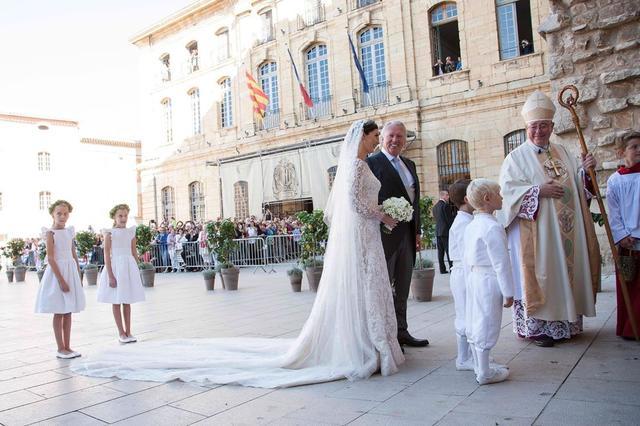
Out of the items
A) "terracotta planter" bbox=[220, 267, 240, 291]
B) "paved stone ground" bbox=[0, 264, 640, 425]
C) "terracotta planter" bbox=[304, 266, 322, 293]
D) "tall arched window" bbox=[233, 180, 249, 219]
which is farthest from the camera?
"tall arched window" bbox=[233, 180, 249, 219]

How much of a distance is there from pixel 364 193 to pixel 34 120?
41.3 m

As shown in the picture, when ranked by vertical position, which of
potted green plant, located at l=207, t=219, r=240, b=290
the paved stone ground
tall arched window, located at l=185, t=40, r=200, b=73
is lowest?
the paved stone ground

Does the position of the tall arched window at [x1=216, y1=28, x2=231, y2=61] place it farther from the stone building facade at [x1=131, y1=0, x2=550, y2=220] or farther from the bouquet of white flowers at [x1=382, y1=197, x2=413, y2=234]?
the bouquet of white flowers at [x1=382, y1=197, x2=413, y2=234]

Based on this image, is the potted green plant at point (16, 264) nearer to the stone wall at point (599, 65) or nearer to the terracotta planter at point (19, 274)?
the terracotta planter at point (19, 274)

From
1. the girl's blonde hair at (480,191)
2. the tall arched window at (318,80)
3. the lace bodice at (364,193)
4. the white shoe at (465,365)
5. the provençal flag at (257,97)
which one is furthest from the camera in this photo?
the tall arched window at (318,80)

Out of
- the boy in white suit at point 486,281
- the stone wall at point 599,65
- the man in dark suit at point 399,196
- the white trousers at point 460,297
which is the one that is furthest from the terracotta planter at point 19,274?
the boy in white suit at point 486,281

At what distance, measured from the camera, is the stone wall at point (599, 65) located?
6.60 metres

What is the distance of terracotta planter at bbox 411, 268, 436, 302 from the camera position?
25.1 feet

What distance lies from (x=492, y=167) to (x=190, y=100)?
55.0 ft

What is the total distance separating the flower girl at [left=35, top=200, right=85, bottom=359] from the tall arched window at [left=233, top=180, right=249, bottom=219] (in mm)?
18811

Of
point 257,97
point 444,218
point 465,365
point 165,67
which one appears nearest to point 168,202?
point 165,67

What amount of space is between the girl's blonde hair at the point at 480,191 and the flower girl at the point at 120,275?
4.24 meters

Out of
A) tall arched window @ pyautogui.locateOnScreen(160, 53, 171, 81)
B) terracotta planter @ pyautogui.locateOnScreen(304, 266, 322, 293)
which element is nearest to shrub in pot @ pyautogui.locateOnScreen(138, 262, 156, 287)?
terracotta planter @ pyautogui.locateOnScreen(304, 266, 322, 293)

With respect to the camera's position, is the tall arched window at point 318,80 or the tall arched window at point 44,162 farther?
the tall arched window at point 44,162
